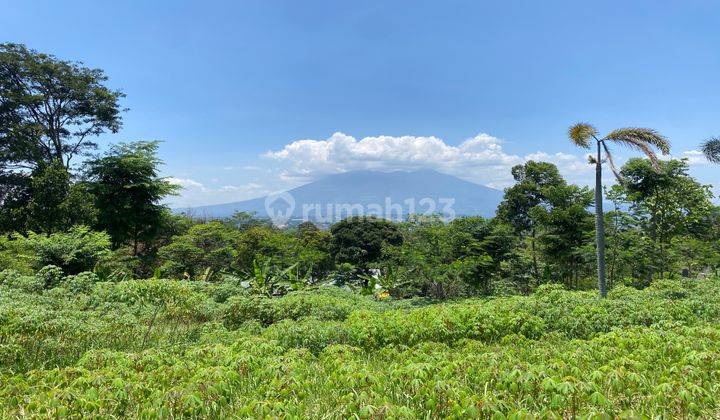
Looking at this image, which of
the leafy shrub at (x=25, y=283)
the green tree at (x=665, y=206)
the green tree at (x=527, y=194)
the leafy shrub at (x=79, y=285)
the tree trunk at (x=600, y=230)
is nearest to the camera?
the leafy shrub at (x=25, y=283)

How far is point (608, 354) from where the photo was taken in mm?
3588

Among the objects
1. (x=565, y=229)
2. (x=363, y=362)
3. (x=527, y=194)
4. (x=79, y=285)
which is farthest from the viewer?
(x=527, y=194)

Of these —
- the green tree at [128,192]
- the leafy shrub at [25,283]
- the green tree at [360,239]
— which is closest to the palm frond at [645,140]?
the green tree at [360,239]

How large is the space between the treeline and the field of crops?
436 cm

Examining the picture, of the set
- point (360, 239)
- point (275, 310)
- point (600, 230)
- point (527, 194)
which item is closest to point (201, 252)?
point (360, 239)

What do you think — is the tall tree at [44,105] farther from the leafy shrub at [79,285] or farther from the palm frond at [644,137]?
the palm frond at [644,137]

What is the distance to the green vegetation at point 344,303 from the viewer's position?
2742mm

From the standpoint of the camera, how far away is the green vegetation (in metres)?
2.74

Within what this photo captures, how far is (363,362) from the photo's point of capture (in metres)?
4.03

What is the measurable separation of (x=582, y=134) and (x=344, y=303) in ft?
21.1

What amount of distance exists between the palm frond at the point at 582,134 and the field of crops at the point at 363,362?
390 cm

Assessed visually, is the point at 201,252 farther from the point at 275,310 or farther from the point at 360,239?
the point at 275,310

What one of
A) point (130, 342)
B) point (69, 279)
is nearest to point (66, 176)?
point (69, 279)

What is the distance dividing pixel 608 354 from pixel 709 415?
1099 millimetres
